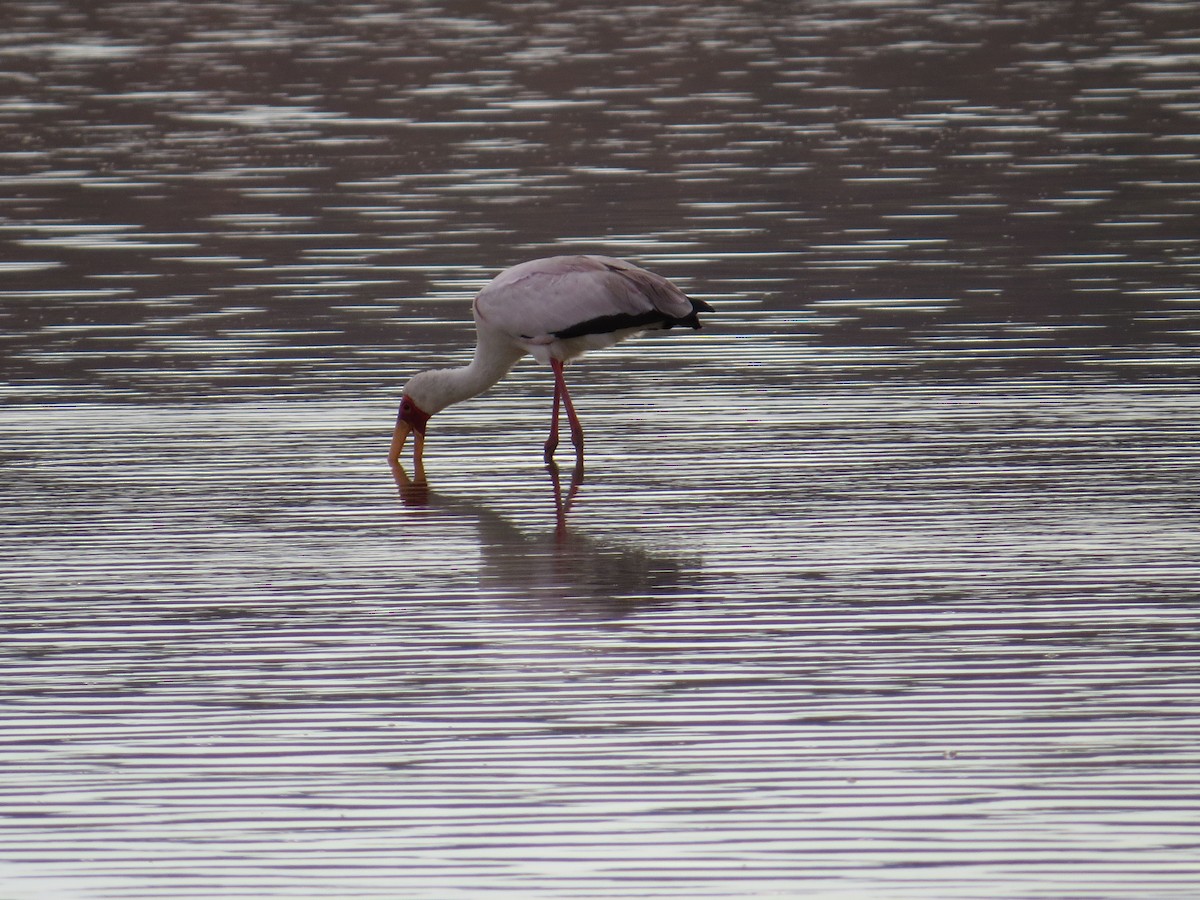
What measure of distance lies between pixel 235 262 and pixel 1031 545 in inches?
391

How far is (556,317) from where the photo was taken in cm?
1212

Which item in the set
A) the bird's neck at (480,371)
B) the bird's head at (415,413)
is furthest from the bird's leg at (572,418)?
the bird's head at (415,413)

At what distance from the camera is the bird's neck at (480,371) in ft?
40.1

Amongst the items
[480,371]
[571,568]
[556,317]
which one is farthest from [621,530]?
[480,371]

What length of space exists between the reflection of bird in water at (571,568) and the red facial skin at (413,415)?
1.25 m

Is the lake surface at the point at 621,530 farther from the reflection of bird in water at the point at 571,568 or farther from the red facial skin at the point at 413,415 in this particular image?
the red facial skin at the point at 413,415

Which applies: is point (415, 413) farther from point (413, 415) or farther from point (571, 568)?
point (571, 568)

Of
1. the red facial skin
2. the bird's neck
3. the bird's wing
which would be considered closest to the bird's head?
the red facial skin

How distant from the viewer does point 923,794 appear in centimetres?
672

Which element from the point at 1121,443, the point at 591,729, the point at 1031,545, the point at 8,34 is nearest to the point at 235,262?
the point at 1121,443

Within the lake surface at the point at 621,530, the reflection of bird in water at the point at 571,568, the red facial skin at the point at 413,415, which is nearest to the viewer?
the lake surface at the point at 621,530

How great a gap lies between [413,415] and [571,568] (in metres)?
2.68

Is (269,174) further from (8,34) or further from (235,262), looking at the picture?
(8,34)

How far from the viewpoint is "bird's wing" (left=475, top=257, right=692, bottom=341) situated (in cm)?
1206
